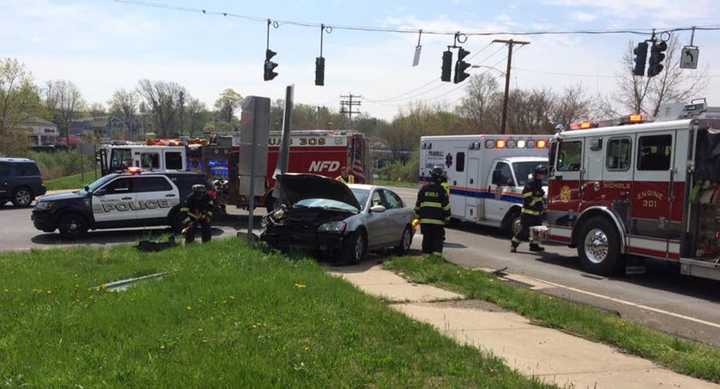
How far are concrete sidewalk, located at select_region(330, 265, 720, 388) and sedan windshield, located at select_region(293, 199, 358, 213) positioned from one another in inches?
115

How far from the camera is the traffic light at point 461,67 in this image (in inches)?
818

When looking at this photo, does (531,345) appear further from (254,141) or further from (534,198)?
(534,198)

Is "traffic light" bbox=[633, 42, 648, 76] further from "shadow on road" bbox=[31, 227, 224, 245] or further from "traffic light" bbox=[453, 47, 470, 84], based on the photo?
"shadow on road" bbox=[31, 227, 224, 245]

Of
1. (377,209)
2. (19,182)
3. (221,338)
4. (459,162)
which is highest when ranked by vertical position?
(459,162)

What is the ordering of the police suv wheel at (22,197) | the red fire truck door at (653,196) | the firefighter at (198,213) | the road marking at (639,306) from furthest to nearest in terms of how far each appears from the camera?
the police suv wheel at (22,197), the firefighter at (198,213), the red fire truck door at (653,196), the road marking at (639,306)

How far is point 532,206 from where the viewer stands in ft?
43.8

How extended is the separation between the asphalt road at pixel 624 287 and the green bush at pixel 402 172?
1825 inches

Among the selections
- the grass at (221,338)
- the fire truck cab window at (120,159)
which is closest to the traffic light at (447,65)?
the fire truck cab window at (120,159)

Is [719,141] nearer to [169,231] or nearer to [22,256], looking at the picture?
[22,256]

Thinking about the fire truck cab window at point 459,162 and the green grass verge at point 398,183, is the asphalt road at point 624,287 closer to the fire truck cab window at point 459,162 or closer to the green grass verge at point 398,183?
the fire truck cab window at point 459,162

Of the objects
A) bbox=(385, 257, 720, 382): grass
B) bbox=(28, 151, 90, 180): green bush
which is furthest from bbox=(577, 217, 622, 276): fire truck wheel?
bbox=(28, 151, 90, 180): green bush

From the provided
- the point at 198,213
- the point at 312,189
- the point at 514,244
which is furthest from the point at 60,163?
the point at 514,244

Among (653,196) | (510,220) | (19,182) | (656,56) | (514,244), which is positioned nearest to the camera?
(653,196)

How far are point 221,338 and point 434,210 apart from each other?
722cm
